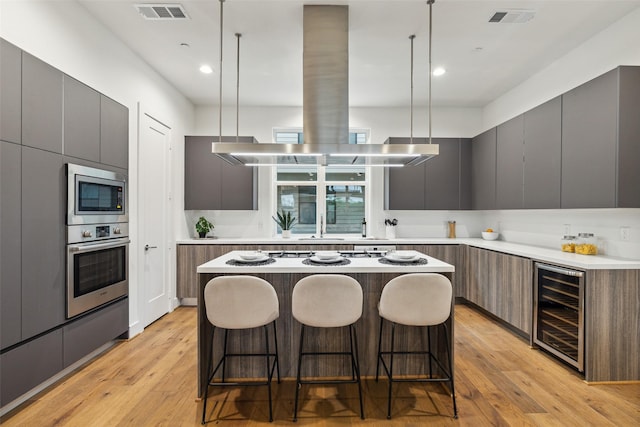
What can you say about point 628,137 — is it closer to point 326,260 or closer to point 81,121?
point 326,260

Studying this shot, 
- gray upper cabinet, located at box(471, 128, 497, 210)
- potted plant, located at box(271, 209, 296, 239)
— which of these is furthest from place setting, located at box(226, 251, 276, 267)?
gray upper cabinet, located at box(471, 128, 497, 210)

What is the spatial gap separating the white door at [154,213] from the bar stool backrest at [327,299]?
227 centimetres

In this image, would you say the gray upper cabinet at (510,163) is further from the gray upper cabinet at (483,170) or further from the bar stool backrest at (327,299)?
the bar stool backrest at (327,299)

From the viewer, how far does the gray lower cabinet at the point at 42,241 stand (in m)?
2.15

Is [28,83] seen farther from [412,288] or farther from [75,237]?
[412,288]

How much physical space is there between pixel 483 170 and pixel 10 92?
16.0 feet

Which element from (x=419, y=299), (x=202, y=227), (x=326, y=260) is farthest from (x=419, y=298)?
(x=202, y=227)

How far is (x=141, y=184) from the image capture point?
3547mm

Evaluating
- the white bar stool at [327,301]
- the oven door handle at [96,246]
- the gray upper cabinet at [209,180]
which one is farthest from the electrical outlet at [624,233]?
the oven door handle at [96,246]

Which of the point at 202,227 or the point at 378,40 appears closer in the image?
the point at 378,40

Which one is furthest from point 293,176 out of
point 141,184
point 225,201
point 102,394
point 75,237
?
point 102,394

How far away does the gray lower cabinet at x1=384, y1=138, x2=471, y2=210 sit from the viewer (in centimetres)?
488

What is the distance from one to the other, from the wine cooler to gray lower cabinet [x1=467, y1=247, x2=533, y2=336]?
3.9 inches

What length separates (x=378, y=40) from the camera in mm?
3191
